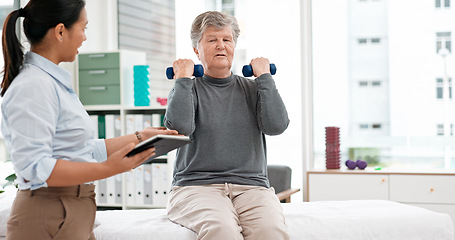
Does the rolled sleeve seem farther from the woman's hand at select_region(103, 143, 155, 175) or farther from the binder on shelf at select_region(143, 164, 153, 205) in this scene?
the binder on shelf at select_region(143, 164, 153, 205)

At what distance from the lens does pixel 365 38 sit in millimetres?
4102

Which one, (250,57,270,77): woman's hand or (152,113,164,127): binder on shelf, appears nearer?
(250,57,270,77): woman's hand

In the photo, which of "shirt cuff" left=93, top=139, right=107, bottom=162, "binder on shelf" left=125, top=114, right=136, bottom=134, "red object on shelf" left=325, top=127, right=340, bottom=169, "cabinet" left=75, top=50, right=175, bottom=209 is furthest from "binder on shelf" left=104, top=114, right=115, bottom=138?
"shirt cuff" left=93, top=139, right=107, bottom=162

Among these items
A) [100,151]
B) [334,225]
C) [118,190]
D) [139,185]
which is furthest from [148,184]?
[100,151]

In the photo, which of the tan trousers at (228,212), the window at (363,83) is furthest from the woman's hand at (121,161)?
the window at (363,83)

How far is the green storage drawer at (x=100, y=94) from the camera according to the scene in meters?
3.99

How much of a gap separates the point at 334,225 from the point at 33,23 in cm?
136

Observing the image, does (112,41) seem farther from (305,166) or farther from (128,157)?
(128,157)

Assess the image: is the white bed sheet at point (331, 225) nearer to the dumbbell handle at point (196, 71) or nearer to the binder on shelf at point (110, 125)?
the dumbbell handle at point (196, 71)

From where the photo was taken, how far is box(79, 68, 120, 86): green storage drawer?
3.96 m

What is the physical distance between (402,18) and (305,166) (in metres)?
1.38

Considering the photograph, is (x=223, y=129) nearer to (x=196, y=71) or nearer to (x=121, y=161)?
(x=196, y=71)

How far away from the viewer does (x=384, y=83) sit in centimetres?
408

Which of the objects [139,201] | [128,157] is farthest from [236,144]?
[139,201]
